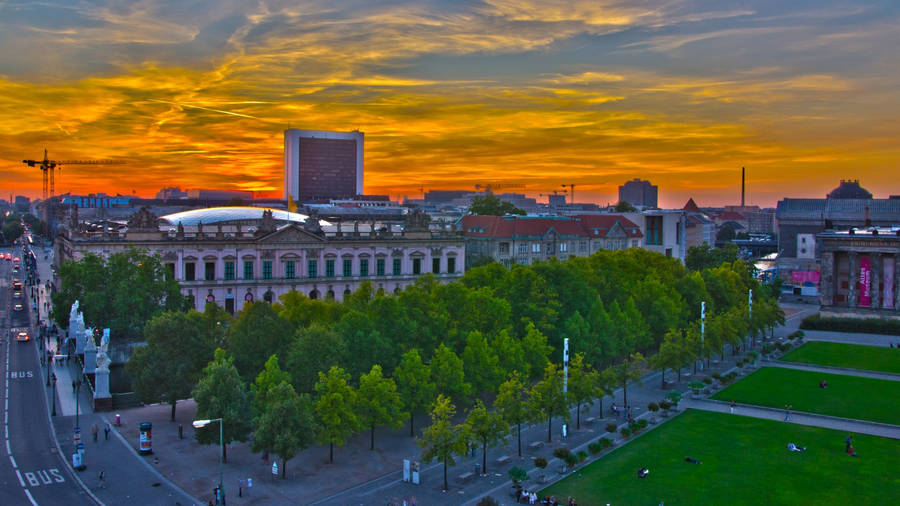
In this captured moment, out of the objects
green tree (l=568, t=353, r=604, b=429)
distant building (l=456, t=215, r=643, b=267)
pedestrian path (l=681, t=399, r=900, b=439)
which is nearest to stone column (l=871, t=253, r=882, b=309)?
distant building (l=456, t=215, r=643, b=267)

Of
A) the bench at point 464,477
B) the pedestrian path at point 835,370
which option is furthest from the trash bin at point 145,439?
the pedestrian path at point 835,370

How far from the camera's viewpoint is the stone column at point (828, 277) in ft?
413

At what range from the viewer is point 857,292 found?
12456 cm

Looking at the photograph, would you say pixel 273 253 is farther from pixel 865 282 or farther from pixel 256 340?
pixel 865 282

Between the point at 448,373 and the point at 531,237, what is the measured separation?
84.4 meters

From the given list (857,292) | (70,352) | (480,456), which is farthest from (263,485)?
(857,292)

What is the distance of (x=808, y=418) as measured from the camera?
6569cm

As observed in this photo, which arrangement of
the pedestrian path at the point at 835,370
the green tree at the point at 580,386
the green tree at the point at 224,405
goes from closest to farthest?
the green tree at the point at 224,405 → the green tree at the point at 580,386 → the pedestrian path at the point at 835,370

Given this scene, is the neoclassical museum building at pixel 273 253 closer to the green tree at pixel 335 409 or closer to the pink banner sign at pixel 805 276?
the green tree at pixel 335 409

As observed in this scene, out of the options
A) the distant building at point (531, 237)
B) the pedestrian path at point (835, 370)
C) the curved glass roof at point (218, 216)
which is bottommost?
the pedestrian path at point (835, 370)

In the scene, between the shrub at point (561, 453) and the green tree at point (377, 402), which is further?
the green tree at point (377, 402)

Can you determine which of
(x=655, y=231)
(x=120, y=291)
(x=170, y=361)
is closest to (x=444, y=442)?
(x=170, y=361)

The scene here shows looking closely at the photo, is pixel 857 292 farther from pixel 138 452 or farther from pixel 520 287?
pixel 138 452

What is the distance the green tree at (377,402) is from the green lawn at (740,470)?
12.9m
